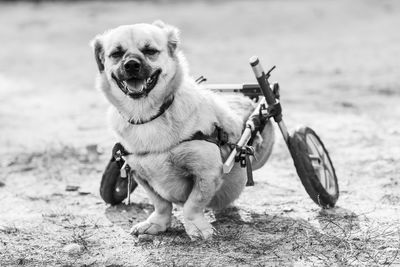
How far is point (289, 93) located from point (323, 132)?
2126mm

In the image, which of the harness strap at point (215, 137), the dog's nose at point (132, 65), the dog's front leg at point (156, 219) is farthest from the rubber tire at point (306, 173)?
the dog's nose at point (132, 65)

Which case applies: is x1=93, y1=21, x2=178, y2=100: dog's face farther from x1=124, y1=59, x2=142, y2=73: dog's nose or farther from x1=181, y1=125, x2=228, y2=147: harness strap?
x1=181, y1=125, x2=228, y2=147: harness strap

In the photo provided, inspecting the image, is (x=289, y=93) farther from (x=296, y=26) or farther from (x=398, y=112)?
(x=296, y=26)

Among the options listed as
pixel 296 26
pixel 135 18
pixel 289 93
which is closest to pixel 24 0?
pixel 135 18

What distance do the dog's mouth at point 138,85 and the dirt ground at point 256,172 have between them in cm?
87

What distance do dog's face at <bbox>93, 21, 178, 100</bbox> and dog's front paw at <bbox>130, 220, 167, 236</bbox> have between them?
79 centimetres

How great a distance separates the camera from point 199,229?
13.4 ft

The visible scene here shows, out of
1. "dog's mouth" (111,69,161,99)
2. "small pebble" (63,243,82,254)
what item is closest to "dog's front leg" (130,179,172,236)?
"small pebble" (63,243,82,254)

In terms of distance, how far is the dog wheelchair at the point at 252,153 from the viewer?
4152 millimetres

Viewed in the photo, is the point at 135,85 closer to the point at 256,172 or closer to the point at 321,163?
the point at 321,163

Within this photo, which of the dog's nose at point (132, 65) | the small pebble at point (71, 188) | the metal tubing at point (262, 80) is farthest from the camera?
the small pebble at point (71, 188)

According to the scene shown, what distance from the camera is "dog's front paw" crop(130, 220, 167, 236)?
13.8 ft

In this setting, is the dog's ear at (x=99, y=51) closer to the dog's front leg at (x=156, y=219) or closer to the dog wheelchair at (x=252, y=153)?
the dog wheelchair at (x=252, y=153)

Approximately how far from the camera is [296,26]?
1440 cm
